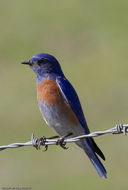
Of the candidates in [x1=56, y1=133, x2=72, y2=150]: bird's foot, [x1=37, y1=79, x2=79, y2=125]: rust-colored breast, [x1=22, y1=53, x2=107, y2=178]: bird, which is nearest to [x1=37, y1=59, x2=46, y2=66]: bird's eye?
[x1=22, y1=53, x2=107, y2=178]: bird

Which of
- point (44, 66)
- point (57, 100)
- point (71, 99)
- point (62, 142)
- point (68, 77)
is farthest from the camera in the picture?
point (68, 77)

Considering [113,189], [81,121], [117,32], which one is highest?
[117,32]

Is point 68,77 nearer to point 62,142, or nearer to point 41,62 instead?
point 41,62

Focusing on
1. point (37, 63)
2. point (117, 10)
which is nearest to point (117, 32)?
point (117, 10)

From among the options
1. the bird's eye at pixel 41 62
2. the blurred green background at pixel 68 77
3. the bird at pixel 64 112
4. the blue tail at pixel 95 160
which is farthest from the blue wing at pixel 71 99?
the blurred green background at pixel 68 77

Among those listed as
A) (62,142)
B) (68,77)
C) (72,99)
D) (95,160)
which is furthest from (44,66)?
(68,77)

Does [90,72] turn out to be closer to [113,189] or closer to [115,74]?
[115,74]

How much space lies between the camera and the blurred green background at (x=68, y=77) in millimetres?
14922

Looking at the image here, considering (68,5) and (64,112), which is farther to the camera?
(68,5)

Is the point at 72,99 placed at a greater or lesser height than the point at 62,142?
greater

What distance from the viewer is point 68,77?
2156 cm

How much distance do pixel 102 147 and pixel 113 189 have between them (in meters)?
1.96

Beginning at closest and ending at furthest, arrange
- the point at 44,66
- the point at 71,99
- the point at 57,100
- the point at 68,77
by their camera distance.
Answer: the point at 57,100
the point at 71,99
the point at 44,66
the point at 68,77

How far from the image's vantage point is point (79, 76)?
22062 millimetres
